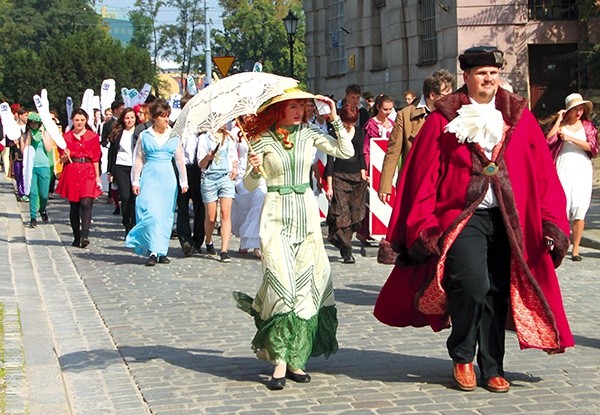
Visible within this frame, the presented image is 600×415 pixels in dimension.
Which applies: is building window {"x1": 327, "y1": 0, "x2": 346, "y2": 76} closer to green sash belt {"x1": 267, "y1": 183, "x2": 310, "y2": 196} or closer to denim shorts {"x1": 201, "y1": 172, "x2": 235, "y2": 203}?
denim shorts {"x1": 201, "y1": 172, "x2": 235, "y2": 203}

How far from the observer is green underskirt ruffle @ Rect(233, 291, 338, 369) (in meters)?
7.46

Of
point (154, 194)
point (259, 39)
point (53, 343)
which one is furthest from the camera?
point (259, 39)

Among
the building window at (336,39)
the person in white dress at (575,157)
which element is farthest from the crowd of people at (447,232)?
the building window at (336,39)

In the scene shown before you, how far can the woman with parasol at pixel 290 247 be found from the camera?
24.5 feet

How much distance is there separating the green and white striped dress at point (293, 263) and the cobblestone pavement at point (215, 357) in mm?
245

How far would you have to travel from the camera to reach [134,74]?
253ft

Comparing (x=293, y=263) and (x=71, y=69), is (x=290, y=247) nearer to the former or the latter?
(x=293, y=263)

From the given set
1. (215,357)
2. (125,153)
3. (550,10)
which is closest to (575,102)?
(215,357)

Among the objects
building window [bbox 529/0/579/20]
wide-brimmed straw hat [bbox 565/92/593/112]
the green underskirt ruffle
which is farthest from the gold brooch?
building window [bbox 529/0/579/20]

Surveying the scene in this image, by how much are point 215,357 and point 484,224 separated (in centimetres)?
227

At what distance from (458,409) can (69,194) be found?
1003cm

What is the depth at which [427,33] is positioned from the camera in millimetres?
29969

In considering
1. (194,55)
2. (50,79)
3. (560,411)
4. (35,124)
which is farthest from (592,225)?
(194,55)

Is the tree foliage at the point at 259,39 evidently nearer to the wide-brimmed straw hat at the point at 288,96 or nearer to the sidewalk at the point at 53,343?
the sidewalk at the point at 53,343
